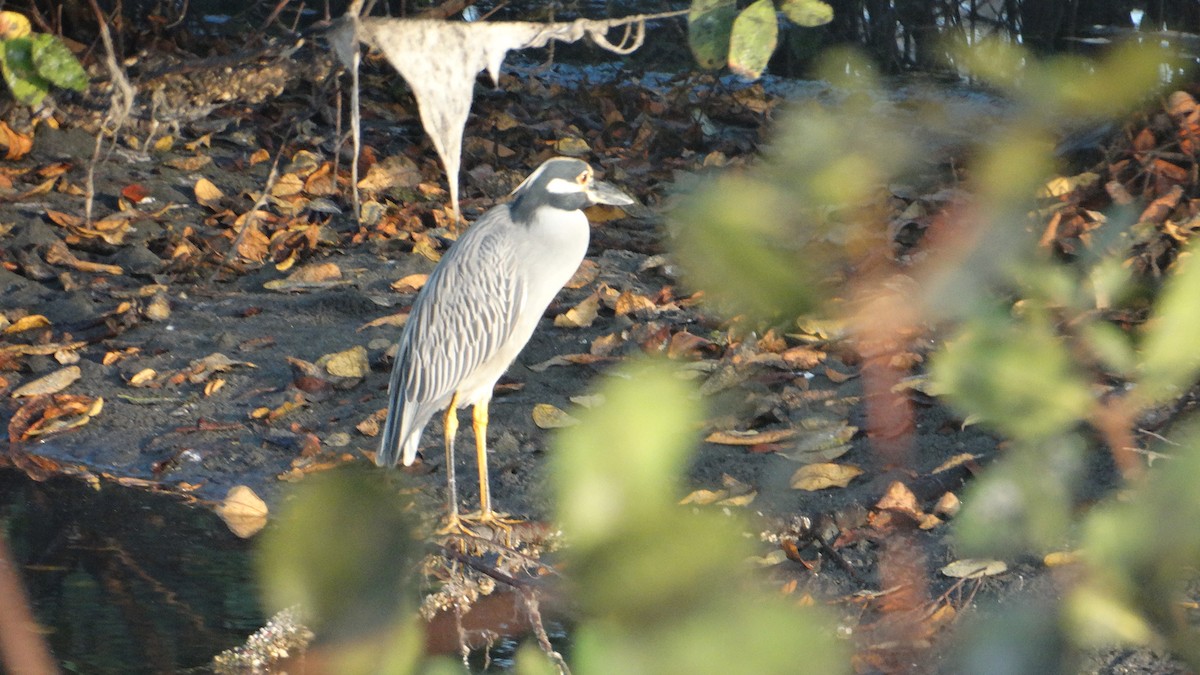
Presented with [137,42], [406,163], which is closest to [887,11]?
[406,163]

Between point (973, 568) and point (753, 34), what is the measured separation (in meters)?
1.59

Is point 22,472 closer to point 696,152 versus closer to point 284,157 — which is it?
point 284,157

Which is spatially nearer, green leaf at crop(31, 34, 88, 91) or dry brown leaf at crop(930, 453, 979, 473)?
dry brown leaf at crop(930, 453, 979, 473)

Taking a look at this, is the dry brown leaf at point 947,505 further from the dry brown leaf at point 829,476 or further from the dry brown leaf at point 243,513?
the dry brown leaf at point 243,513

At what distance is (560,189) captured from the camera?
3805 millimetres

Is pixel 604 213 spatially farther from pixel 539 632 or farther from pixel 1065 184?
pixel 539 632

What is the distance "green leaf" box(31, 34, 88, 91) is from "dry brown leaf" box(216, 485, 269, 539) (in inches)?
67.7

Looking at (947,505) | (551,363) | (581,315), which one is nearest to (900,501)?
(947,505)

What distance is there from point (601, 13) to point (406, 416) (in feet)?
16.6

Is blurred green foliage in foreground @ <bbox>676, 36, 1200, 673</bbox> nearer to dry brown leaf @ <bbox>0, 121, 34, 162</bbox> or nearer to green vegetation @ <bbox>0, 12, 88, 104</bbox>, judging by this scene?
green vegetation @ <bbox>0, 12, 88, 104</bbox>

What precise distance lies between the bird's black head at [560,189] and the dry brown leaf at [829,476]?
949mm

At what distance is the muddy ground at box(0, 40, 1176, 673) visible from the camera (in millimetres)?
3637

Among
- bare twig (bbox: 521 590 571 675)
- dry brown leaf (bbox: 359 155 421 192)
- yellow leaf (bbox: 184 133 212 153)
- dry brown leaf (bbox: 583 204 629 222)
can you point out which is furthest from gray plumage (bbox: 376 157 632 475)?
bare twig (bbox: 521 590 571 675)

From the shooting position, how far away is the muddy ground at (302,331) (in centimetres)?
364
